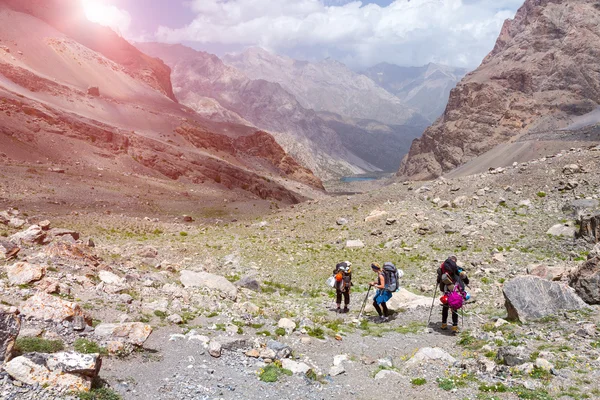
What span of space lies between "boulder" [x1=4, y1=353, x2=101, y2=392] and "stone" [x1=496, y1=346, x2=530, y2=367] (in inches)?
360

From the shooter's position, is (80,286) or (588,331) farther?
(80,286)

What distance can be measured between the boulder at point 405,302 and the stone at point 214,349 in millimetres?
8068

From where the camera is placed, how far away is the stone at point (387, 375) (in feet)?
33.1

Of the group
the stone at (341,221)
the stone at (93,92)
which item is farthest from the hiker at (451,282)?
the stone at (93,92)

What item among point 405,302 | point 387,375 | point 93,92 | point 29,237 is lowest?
point 387,375

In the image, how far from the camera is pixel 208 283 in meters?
16.8

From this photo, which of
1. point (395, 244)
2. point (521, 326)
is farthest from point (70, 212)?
point (521, 326)

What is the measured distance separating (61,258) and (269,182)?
7183 cm

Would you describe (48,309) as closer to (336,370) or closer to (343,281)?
(336,370)

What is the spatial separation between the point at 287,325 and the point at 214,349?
10.5 feet

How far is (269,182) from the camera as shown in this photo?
86.3m

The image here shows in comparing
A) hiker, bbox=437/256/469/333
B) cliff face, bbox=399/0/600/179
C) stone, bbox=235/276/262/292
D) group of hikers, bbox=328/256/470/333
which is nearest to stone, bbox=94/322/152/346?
group of hikers, bbox=328/256/470/333

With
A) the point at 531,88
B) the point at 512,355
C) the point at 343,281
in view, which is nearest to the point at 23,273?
the point at 343,281

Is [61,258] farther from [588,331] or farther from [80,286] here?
[588,331]
